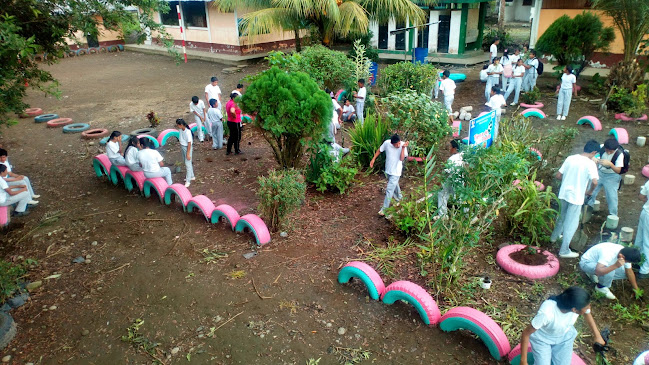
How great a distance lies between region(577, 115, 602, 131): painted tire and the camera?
10.4 metres

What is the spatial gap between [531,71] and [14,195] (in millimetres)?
13517

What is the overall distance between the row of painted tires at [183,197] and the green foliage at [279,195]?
0.71 feet

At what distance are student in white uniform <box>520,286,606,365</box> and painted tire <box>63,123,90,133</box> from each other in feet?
40.1

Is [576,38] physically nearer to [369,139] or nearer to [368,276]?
[369,139]

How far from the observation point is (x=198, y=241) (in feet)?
21.2

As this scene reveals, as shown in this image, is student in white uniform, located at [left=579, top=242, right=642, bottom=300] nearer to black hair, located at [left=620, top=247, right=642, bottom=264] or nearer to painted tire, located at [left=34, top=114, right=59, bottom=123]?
black hair, located at [left=620, top=247, right=642, bottom=264]

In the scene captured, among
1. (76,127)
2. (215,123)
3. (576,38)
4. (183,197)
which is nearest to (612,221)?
(183,197)

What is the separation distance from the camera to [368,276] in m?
5.10

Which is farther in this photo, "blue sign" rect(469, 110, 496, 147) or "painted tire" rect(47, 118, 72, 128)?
"painted tire" rect(47, 118, 72, 128)

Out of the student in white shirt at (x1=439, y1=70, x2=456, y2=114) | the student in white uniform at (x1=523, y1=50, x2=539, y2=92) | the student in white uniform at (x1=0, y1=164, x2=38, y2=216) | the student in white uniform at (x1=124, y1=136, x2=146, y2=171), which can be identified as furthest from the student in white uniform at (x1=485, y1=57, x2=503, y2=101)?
the student in white uniform at (x1=0, y1=164, x2=38, y2=216)

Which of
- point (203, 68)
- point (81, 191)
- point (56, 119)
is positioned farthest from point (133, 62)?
point (81, 191)

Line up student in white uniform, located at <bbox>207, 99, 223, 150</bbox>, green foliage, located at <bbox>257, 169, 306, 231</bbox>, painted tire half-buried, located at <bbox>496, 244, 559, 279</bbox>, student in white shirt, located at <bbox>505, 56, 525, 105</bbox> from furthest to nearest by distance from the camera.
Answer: student in white shirt, located at <bbox>505, 56, 525, 105</bbox> → student in white uniform, located at <bbox>207, 99, 223, 150</bbox> → green foliage, located at <bbox>257, 169, 306, 231</bbox> → painted tire half-buried, located at <bbox>496, 244, 559, 279</bbox>

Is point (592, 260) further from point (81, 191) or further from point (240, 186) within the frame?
point (81, 191)

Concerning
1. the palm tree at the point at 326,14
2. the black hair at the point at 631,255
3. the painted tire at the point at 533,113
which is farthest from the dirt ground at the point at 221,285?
the palm tree at the point at 326,14
